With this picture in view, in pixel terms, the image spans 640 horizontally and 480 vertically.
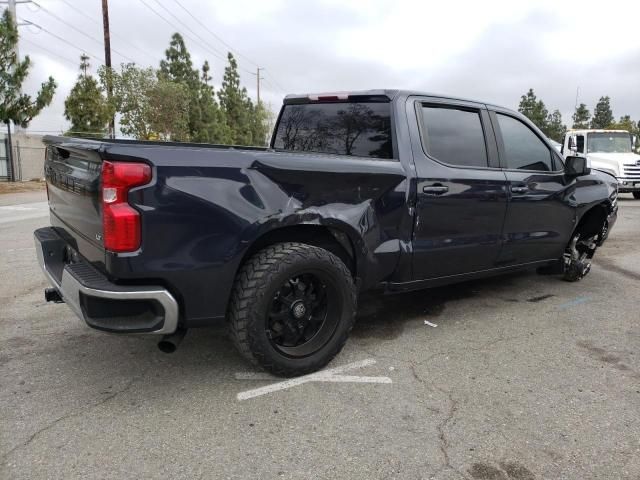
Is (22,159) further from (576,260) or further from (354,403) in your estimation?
(354,403)

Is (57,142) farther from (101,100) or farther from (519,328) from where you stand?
(101,100)

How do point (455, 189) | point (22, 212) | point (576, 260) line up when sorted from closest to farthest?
point (455, 189), point (576, 260), point (22, 212)

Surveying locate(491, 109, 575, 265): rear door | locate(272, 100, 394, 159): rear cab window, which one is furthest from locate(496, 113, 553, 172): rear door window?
locate(272, 100, 394, 159): rear cab window

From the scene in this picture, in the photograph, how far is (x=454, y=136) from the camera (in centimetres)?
411

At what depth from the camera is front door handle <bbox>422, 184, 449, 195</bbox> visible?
147 inches

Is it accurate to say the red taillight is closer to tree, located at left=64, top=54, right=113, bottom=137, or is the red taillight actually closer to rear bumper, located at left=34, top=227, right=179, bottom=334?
rear bumper, located at left=34, top=227, right=179, bottom=334

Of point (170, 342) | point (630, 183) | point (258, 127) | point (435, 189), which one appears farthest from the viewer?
point (258, 127)

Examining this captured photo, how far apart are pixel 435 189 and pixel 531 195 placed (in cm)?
128

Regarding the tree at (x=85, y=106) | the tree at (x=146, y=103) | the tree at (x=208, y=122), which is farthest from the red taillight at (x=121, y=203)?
the tree at (x=208, y=122)

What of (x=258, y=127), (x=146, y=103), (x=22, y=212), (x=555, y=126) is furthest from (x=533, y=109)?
(x=22, y=212)

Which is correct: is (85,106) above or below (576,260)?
above

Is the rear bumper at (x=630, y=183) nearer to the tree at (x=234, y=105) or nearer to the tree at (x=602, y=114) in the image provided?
the tree at (x=234, y=105)

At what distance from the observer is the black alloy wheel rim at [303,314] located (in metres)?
3.20

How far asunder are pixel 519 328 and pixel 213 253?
2672mm
